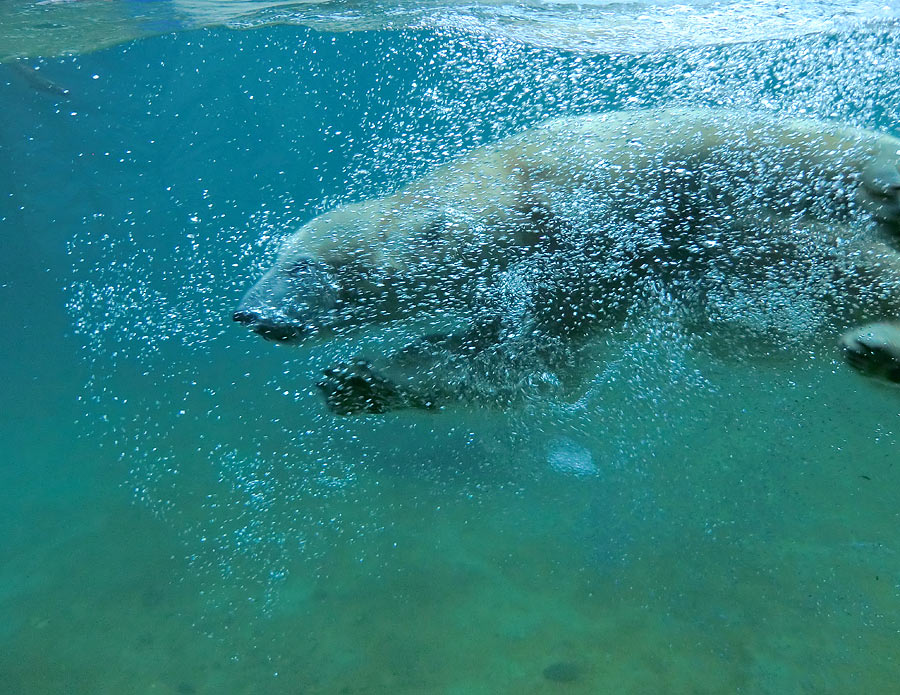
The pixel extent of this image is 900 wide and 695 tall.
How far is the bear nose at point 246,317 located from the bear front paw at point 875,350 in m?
2.91

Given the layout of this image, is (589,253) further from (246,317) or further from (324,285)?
(246,317)

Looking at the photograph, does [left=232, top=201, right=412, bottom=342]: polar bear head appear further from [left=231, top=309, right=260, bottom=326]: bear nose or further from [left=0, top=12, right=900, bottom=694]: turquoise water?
[left=0, top=12, right=900, bottom=694]: turquoise water

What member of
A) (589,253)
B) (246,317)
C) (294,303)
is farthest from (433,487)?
(589,253)

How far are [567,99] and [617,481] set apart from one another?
2.16 metres

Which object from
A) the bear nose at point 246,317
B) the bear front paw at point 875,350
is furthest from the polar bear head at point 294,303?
the bear front paw at point 875,350

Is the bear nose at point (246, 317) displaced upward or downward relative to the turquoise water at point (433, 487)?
upward

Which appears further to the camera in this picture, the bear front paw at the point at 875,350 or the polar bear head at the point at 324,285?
the polar bear head at the point at 324,285

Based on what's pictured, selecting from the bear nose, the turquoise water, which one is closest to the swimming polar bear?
the bear nose

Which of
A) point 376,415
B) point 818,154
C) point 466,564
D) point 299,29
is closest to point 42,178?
point 299,29

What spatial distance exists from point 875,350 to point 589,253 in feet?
4.65

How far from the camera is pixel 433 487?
286 centimetres

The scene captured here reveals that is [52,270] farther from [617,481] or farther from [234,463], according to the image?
[617,481]

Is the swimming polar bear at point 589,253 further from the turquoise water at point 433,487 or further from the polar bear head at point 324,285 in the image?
the turquoise water at point 433,487

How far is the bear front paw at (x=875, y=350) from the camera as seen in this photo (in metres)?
2.86
